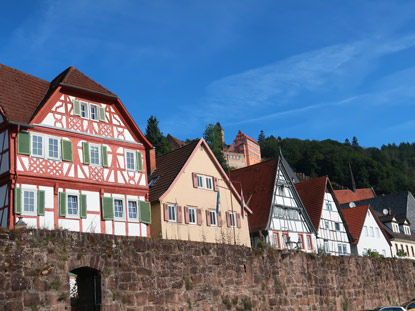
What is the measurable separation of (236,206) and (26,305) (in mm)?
24606

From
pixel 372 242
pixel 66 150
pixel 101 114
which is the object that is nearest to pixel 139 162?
pixel 101 114

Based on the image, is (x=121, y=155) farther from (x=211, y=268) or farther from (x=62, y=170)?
(x=211, y=268)

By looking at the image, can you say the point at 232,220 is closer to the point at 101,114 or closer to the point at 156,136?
the point at 101,114

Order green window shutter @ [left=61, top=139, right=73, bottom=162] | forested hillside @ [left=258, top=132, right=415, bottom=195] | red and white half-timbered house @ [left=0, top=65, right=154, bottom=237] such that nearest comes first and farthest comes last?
1. red and white half-timbered house @ [left=0, top=65, right=154, bottom=237]
2. green window shutter @ [left=61, top=139, right=73, bottom=162]
3. forested hillside @ [left=258, top=132, right=415, bottom=195]

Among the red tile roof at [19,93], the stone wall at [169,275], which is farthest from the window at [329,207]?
the red tile roof at [19,93]

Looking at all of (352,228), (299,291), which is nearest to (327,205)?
(352,228)

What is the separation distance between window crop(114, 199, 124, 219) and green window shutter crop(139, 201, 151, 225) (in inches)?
50.4

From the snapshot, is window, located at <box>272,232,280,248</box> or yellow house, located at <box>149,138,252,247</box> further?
window, located at <box>272,232,280,248</box>

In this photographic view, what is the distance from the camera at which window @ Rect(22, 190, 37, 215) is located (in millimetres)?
25953

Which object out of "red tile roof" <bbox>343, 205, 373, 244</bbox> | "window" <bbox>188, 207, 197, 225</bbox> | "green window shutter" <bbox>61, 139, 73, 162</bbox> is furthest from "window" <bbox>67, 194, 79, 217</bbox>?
"red tile roof" <bbox>343, 205, 373, 244</bbox>

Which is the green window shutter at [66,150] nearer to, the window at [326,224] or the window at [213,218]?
the window at [213,218]

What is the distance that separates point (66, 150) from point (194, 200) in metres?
10.6

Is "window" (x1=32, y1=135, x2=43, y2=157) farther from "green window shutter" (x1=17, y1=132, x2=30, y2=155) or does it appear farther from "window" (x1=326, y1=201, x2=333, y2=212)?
"window" (x1=326, y1=201, x2=333, y2=212)

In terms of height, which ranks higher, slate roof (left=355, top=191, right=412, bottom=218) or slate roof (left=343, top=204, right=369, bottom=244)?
slate roof (left=355, top=191, right=412, bottom=218)
